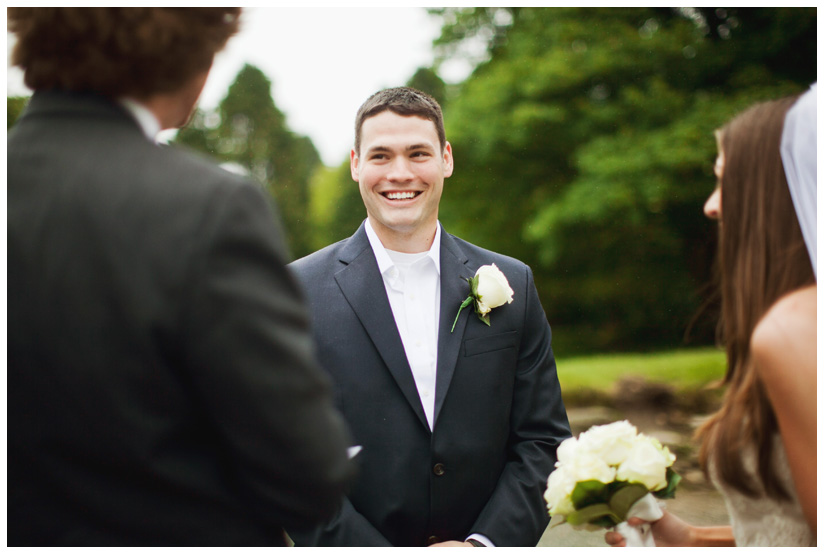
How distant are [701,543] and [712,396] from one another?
26.1 ft

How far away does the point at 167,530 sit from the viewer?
121 cm

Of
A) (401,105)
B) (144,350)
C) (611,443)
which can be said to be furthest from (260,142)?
(144,350)

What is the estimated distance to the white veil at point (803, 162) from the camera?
1.60m

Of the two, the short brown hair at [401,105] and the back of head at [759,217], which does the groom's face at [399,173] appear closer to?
the short brown hair at [401,105]

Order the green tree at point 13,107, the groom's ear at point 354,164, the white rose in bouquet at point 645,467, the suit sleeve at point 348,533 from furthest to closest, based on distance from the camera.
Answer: the green tree at point 13,107, the groom's ear at point 354,164, the suit sleeve at point 348,533, the white rose in bouquet at point 645,467

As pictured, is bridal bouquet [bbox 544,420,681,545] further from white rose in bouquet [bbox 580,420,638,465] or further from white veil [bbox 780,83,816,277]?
white veil [bbox 780,83,816,277]

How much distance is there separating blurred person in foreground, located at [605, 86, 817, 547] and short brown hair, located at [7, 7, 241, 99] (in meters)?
1.44

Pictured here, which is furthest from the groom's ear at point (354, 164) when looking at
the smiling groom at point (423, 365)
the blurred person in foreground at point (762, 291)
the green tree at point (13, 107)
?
the green tree at point (13, 107)

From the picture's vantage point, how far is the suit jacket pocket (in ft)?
8.02

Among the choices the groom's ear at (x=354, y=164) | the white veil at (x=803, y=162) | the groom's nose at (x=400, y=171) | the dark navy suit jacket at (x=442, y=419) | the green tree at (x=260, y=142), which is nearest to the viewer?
the white veil at (x=803, y=162)

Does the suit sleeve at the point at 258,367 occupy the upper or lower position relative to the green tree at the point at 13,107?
lower

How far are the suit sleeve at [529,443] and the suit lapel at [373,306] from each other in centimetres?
42

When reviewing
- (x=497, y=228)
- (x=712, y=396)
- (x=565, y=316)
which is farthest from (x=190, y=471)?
(x=565, y=316)
